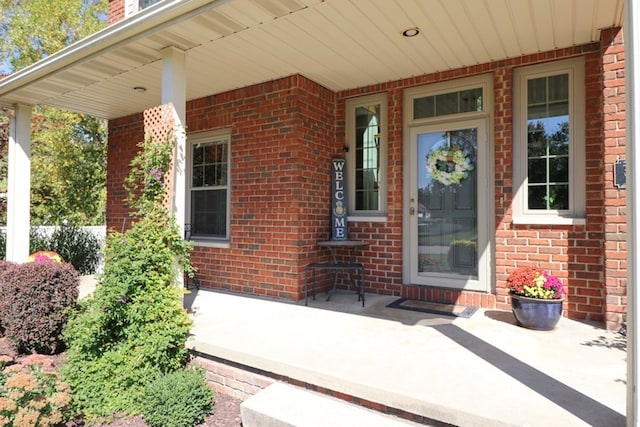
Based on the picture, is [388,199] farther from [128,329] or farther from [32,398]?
[32,398]

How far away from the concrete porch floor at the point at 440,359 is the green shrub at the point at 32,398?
92 cm

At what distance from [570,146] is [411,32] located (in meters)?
1.96

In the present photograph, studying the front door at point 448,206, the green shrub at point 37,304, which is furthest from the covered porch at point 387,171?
the green shrub at point 37,304

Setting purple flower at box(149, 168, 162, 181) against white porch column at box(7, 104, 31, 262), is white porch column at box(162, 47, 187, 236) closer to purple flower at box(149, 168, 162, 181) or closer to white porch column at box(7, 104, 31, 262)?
purple flower at box(149, 168, 162, 181)

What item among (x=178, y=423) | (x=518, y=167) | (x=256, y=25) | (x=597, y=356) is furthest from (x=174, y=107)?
(x=597, y=356)

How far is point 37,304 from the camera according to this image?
12.1ft

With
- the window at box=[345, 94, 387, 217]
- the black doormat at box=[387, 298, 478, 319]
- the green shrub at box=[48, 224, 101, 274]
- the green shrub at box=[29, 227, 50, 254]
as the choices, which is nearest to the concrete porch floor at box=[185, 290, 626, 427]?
the black doormat at box=[387, 298, 478, 319]

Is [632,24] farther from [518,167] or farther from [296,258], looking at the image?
[296,258]

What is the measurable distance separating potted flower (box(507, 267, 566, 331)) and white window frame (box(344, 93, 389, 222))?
5.90 feet

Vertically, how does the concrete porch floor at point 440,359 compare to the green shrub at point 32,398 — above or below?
above

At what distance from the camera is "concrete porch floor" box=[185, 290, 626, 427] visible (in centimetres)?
209

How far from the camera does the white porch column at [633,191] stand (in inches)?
70.0

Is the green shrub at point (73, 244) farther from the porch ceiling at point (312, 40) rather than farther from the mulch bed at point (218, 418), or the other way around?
the mulch bed at point (218, 418)

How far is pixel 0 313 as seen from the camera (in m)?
4.01
